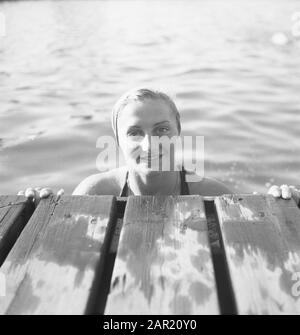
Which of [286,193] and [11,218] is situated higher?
[286,193]

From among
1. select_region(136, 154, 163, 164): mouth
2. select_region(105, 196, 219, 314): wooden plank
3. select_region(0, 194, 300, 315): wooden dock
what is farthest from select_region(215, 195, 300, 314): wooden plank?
select_region(136, 154, 163, 164): mouth

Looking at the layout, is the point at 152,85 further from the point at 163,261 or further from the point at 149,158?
the point at 163,261

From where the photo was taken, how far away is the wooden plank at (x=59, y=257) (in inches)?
69.0

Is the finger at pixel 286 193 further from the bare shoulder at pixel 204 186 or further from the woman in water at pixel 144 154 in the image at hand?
the bare shoulder at pixel 204 186

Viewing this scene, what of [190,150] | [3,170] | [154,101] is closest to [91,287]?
[154,101]

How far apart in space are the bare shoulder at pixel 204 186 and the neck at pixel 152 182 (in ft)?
0.72

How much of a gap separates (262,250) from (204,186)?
1558 mm

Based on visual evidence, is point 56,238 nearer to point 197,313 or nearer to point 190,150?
point 197,313

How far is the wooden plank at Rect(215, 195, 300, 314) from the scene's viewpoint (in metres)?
1.74

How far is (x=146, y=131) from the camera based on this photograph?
2.90 meters

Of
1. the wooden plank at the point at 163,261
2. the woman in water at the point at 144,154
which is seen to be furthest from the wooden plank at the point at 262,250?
the woman in water at the point at 144,154

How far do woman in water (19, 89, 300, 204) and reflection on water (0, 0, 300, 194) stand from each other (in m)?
1.45

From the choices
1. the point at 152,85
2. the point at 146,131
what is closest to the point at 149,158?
the point at 146,131

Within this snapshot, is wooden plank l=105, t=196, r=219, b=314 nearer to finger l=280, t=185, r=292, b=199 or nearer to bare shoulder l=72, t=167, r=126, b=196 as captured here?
finger l=280, t=185, r=292, b=199
